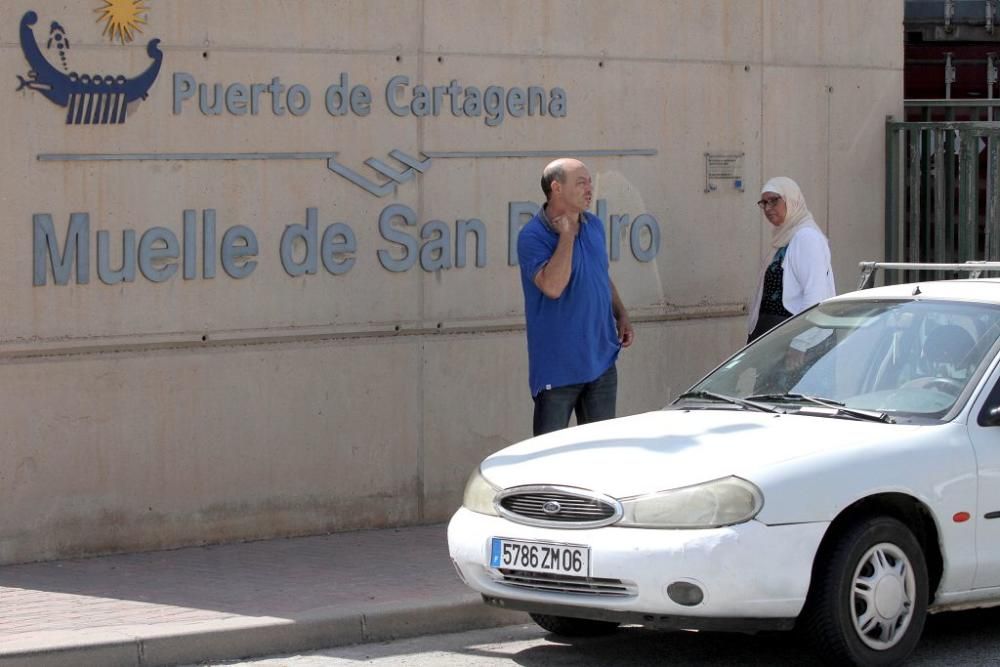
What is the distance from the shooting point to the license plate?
20.8ft

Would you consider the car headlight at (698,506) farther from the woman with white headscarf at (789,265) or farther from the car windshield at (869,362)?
→ the woman with white headscarf at (789,265)

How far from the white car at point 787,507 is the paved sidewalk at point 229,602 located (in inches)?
28.3

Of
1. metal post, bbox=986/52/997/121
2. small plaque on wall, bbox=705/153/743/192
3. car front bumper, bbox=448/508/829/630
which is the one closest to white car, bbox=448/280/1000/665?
car front bumper, bbox=448/508/829/630

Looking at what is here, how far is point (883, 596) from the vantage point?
6.38 m

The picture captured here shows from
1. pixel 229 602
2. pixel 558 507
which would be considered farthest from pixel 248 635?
pixel 558 507

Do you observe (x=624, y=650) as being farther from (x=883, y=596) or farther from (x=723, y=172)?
(x=723, y=172)

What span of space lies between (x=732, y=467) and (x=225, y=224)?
3600mm

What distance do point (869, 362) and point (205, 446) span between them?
350 centimetres

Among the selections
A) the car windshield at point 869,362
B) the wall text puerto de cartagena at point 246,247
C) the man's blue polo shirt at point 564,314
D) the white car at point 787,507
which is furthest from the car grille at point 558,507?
the wall text puerto de cartagena at point 246,247

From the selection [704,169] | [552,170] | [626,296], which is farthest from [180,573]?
[704,169]

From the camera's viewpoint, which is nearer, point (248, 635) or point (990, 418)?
point (990, 418)

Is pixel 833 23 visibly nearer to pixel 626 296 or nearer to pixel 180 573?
pixel 626 296

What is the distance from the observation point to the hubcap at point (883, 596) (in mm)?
6352

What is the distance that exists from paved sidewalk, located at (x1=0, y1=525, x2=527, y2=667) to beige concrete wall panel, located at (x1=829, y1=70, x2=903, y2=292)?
4089mm
